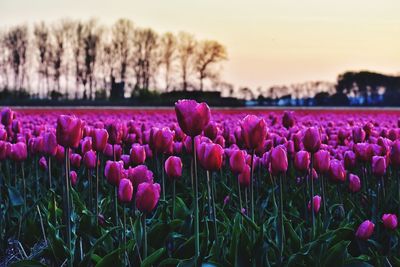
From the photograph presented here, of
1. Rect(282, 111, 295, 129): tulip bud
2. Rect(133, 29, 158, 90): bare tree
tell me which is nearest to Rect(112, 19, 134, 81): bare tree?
Rect(133, 29, 158, 90): bare tree

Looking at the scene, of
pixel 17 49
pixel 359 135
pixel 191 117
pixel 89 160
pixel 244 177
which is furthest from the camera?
pixel 17 49

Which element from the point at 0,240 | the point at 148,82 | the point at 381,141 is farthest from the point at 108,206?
the point at 148,82

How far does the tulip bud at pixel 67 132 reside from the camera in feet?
9.22

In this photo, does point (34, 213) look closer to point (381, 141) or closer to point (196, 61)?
point (381, 141)

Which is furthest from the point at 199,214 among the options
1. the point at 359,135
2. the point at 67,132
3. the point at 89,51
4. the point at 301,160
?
the point at 89,51

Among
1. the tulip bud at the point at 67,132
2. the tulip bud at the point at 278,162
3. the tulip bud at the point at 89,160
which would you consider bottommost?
the tulip bud at the point at 89,160

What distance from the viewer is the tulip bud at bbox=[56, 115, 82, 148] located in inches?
111

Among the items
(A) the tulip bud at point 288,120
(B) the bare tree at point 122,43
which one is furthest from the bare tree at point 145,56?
(A) the tulip bud at point 288,120

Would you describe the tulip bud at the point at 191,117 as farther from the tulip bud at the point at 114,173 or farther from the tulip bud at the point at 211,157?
the tulip bud at the point at 114,173

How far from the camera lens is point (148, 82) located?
6038cm

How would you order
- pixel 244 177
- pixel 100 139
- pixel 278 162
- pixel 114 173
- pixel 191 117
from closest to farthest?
pixel 191 117 < pixel 278 162 < pixel 114 173 < pixel 244 177 < pixel 100 139

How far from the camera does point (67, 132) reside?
2.82 metres

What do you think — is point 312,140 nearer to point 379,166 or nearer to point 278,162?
point 278,162

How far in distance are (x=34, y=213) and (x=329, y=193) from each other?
7.86 ft
